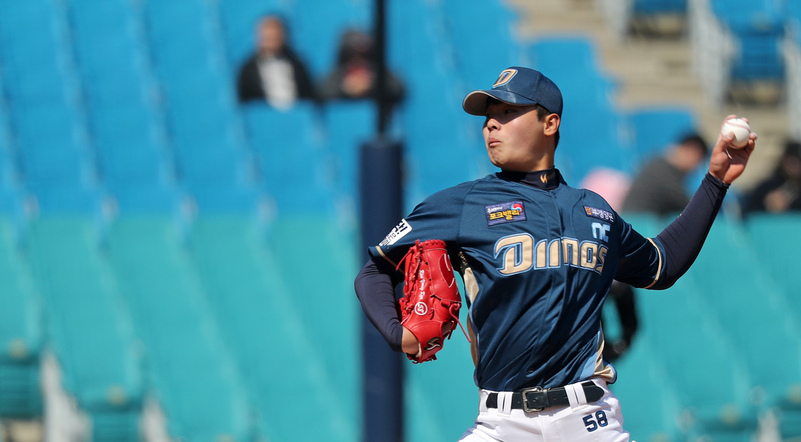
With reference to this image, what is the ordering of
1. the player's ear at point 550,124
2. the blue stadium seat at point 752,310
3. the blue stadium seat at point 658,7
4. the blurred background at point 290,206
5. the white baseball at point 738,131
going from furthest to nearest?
the blue stadium seat at point 658,7 → the blue stadium seat at point 752,310 → the blurred background at point 290,206 → the white baseball at point 738,131 → the player's ear at point 550,124

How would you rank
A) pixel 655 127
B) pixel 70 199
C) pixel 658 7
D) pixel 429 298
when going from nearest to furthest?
pixel 429 298
pixel 70 199
pixel 655 127
pixel 658 7

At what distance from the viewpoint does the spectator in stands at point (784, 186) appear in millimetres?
7551

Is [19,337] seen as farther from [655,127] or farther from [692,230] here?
[655,127]

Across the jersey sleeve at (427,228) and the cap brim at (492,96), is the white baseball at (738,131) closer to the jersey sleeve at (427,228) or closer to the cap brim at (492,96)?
the cap brim at (492,96)

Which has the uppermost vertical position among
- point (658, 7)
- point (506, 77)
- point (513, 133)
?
point (658, 7)

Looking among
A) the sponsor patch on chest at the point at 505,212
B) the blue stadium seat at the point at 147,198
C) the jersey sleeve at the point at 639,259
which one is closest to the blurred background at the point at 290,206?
the blue stadium seat at the point at 147,198

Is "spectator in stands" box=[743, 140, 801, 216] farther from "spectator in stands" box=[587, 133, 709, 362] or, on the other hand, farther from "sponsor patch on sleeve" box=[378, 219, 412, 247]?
"sponsor patch on sleeve" box=[378, 219, 412, 247]

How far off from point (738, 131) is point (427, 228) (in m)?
0.87

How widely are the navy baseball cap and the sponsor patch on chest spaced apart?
25cm

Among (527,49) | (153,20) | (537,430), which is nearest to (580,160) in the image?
(527,49)

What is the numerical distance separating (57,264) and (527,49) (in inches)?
173

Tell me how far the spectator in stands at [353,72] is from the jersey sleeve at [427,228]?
17.8ft

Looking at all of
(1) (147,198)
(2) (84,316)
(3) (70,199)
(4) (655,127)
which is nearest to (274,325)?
(2) (84,316)

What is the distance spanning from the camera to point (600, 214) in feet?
9.30
